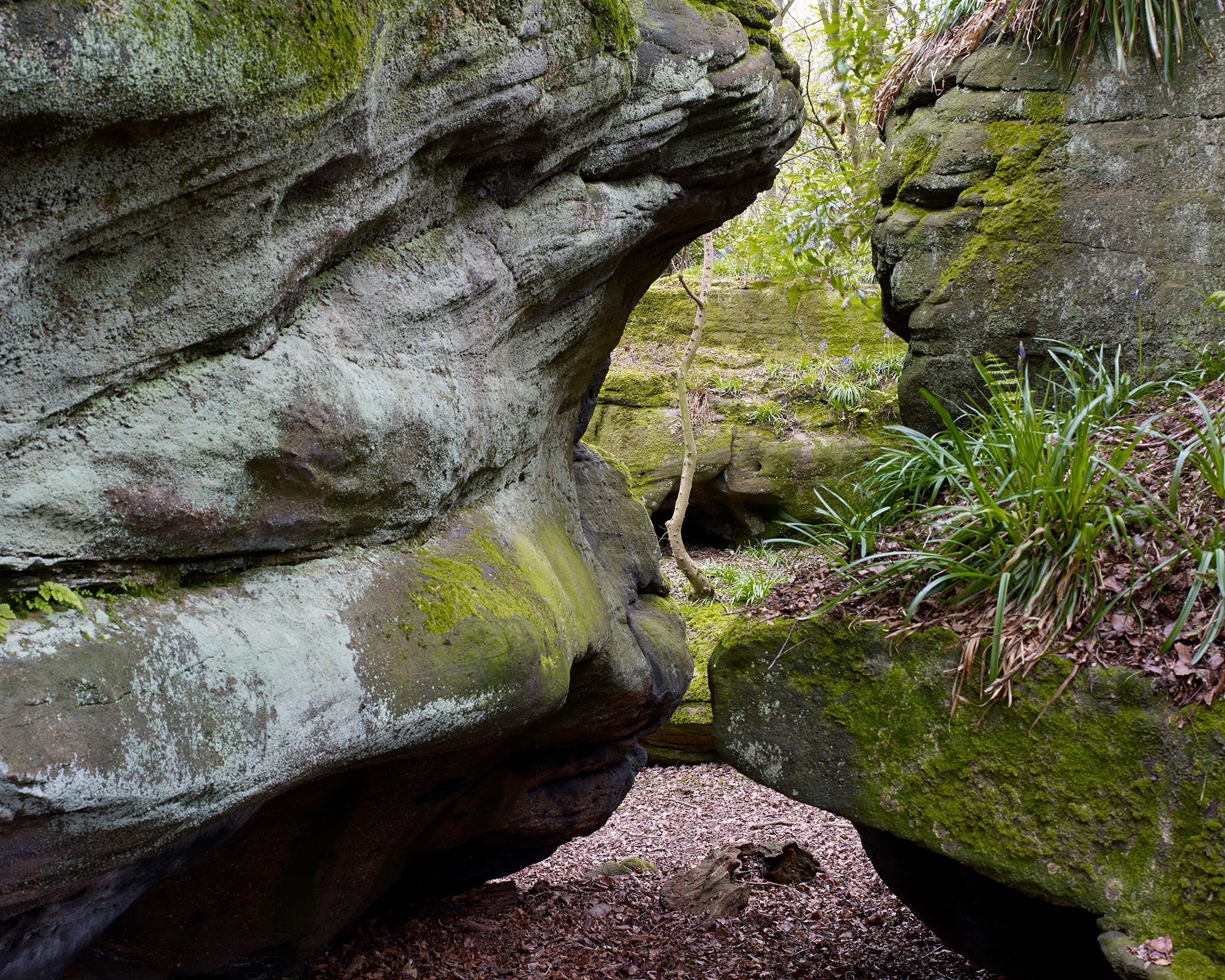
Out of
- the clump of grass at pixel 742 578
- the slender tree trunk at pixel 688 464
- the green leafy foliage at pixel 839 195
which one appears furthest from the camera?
the clump of grass at pixel 742 578

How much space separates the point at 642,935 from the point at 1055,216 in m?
4.27

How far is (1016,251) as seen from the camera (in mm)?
4695

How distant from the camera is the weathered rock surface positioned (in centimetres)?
451

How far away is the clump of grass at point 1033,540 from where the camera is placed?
285 cm

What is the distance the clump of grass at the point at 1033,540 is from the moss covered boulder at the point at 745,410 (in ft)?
22.1

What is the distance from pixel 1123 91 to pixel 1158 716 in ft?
11.6

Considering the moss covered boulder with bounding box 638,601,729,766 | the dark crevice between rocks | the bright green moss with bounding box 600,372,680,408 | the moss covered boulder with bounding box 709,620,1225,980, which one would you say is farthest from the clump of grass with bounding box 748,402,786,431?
the moss covered boulder with bounding box 709,620,1225,980

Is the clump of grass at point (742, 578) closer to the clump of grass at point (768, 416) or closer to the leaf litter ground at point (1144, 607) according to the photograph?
the clump of grass at point (768, 416)

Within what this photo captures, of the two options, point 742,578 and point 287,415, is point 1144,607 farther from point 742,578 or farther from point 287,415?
point 742,578

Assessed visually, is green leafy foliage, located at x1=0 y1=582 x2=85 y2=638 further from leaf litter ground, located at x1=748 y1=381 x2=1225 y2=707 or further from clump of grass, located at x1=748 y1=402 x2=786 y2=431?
clump of grass, located at x1=748 y1=402 x2=786 y2=431

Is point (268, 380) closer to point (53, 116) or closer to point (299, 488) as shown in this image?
point (299, 488)

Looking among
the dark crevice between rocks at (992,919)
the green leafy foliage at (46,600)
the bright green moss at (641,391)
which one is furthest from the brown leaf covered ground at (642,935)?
the bright green moss at (641,391)

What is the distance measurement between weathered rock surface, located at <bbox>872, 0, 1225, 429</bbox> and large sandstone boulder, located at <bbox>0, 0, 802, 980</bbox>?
4.91 ft

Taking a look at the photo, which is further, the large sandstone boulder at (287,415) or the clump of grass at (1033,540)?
the clump of grass at (1033,540)
